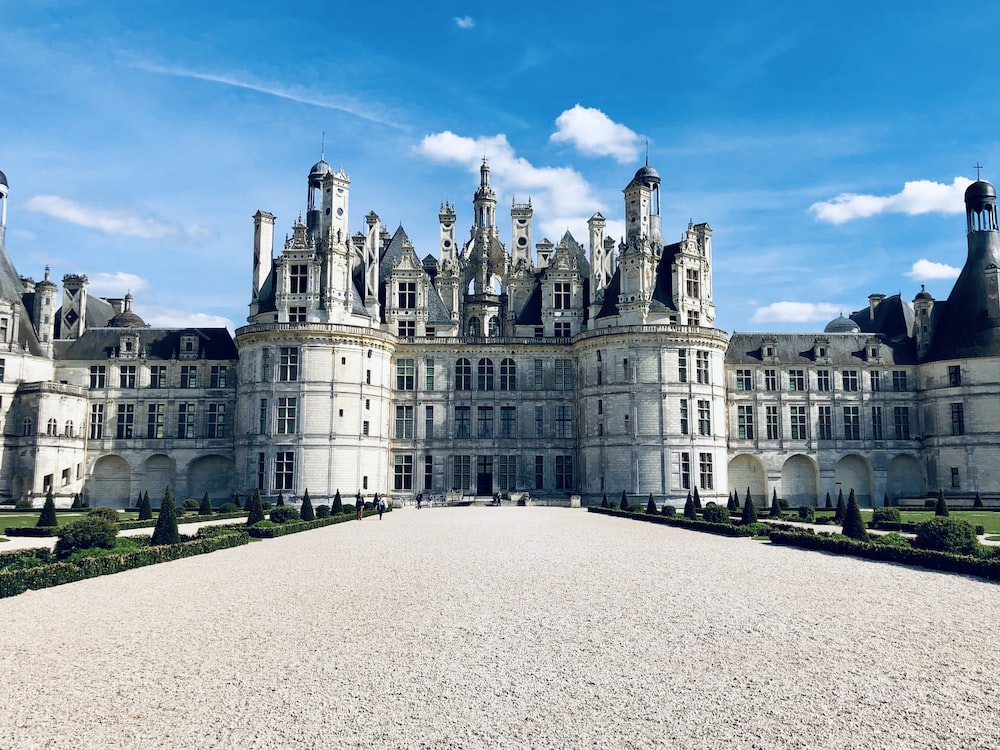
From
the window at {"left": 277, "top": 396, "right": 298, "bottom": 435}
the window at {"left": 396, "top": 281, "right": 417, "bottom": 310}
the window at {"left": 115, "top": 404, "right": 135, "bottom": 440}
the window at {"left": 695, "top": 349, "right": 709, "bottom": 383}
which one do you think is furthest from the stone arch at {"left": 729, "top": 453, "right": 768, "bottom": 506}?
the window at {"left": 115, "top": 404, "right": 135, "bottom": 440}

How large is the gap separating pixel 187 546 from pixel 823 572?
18788 mm

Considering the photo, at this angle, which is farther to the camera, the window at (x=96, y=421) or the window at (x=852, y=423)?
the window at (x=852, y=423)

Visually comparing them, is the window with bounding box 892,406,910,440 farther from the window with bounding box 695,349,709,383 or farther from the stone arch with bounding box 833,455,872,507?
the window with bounding box 695,349,709,383

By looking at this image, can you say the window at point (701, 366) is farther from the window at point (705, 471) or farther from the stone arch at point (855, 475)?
the stone arch at point (855, 475)

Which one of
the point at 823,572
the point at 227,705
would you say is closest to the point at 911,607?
the point at 823,572

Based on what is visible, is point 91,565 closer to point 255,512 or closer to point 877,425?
point 255,512

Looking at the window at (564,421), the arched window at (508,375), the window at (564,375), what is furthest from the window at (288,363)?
the window at (564,421)

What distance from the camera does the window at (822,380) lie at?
63.2 m

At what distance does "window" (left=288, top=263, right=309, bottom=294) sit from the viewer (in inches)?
2258

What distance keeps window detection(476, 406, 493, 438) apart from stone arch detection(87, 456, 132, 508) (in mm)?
25644

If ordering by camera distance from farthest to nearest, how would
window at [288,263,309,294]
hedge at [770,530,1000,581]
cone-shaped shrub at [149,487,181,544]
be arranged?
window at [288,263,309,294], cone-shaped shrub at [149,487,181,544], hedge at [770,530,1000,581]

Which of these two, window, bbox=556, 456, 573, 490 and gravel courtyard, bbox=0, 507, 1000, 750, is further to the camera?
window, bbox=556, 456, 573, 490

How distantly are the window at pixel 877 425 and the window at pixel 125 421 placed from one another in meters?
55.3

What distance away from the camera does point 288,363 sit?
56062 mm
